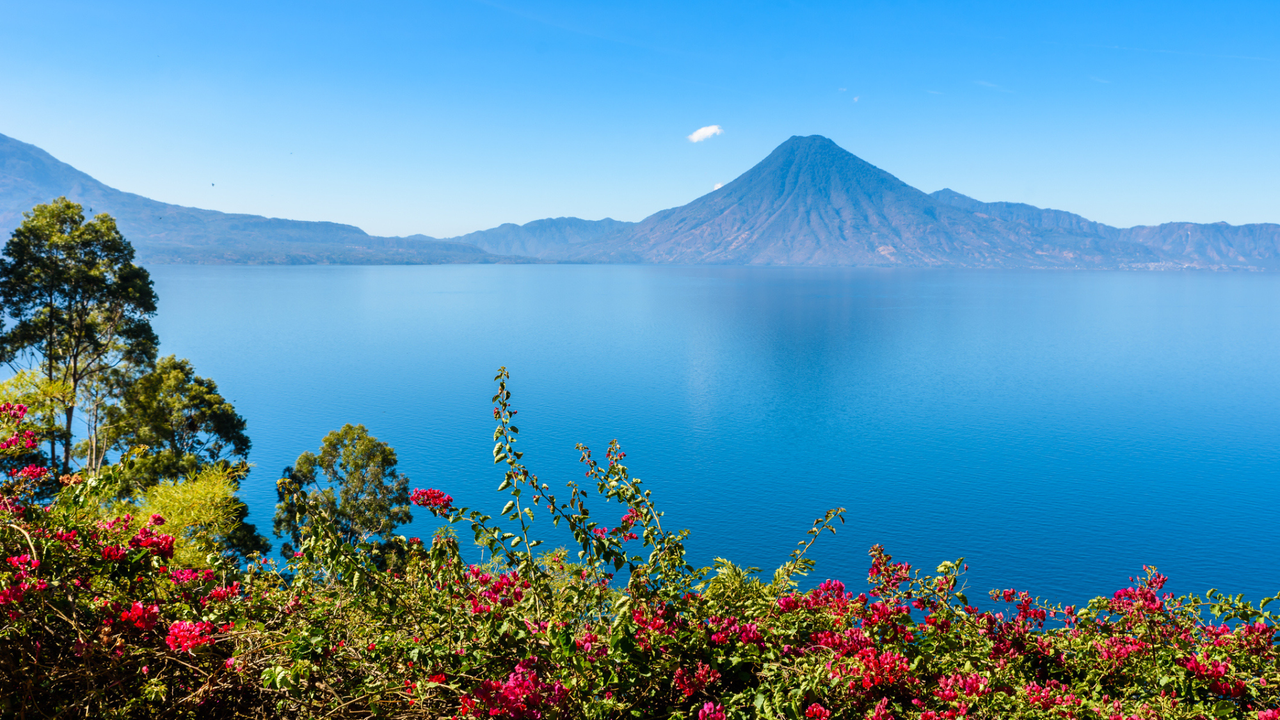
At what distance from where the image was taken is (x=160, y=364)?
21266 millimetres

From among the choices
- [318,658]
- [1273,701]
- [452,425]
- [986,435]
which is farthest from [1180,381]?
[318,658]

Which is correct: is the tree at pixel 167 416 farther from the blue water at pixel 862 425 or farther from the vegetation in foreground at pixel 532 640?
the vegetation in foreground at pixel 532 640

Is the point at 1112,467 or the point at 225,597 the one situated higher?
the point at 225,597

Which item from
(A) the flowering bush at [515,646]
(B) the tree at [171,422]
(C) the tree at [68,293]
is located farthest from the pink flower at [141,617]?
(C) the tree at [68,293]

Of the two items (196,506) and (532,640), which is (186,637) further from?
(196,506)

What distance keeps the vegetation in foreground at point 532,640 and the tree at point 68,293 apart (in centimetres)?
1754

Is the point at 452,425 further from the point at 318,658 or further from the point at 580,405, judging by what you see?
the point at 318,658

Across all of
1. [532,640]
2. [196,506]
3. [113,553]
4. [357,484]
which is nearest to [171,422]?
[357,484]

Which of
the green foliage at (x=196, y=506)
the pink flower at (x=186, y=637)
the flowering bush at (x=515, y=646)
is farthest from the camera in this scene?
the green foliage at (x=196, y=506)

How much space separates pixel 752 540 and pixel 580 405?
1998 cm

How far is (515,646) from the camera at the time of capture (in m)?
3.26

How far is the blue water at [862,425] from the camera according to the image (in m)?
26.2

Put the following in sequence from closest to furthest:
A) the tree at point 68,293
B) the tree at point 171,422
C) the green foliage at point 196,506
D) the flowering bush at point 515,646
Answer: the flowering bush at point 515,646, the green foliage at point 196,506, the tree at point 68,293, the tree at point 171,422

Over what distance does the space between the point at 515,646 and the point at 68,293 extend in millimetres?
21385
